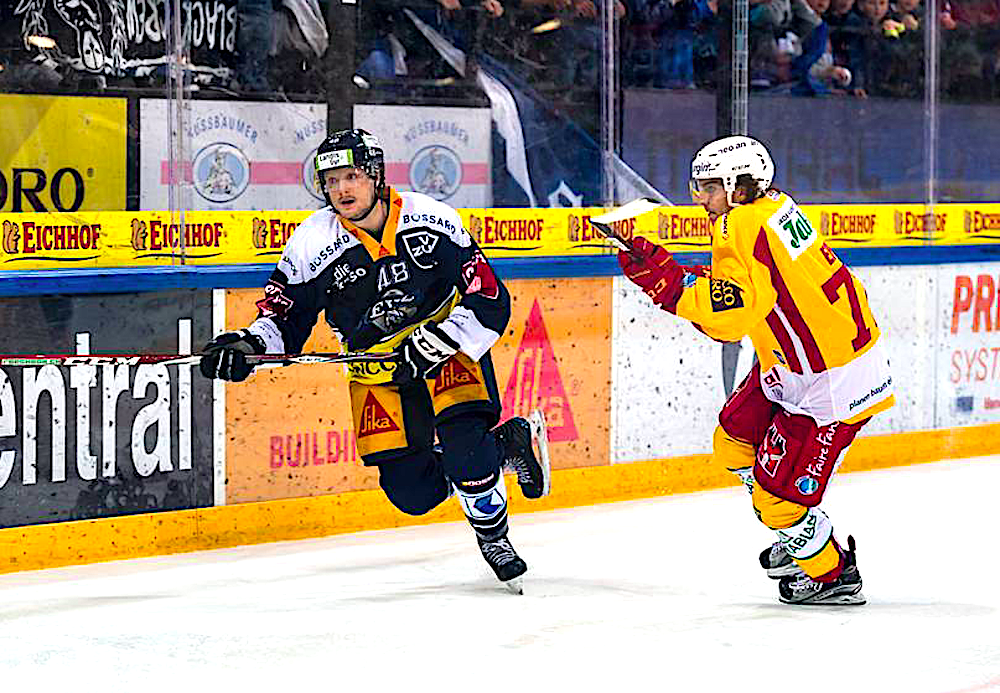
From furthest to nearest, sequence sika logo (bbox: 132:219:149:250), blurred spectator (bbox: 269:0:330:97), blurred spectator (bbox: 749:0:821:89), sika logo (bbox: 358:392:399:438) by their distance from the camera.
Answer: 1. blurred spectator (bbox: 749:0:821:89)
2. blurred spectator (bbox: 269:0:330:97)
3. sika logo (bbox: 132:219:149:250)
4. sika logo (bbox: 358:392:399:438)

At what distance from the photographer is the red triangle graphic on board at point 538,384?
6.44 metres

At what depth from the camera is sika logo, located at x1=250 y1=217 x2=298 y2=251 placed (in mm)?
6020

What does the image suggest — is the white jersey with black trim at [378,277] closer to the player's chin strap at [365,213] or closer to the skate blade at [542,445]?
the player's chin strap at [365,213]

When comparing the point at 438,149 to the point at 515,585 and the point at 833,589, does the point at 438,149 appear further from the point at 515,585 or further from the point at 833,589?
the point at 833,589

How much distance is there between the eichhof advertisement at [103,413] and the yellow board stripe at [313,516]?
0.16 feet

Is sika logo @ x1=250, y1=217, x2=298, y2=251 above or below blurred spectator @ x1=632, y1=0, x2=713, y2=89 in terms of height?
below

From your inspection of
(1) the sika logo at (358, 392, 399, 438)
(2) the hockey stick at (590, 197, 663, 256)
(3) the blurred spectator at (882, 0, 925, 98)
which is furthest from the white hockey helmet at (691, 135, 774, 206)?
(3) the blurred spectator at (882, 0, 925, 98)

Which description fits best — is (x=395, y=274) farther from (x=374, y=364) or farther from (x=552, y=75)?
(x=552, y=75)

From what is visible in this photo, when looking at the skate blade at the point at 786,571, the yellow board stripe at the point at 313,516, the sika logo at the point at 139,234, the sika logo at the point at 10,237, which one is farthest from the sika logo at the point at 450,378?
the sika logo at the point at 10,237

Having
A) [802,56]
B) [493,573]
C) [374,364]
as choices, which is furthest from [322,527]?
[802,56]

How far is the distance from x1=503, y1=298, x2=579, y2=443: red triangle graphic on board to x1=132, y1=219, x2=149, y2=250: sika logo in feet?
4.49

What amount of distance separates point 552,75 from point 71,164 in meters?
1.94

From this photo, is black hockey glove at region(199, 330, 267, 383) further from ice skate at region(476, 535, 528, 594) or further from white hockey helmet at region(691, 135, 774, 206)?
white hockey helmet at region(691, 135, 774, 206)

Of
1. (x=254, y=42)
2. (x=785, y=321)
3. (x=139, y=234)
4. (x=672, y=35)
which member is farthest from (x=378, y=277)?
(x=672, y=35)
